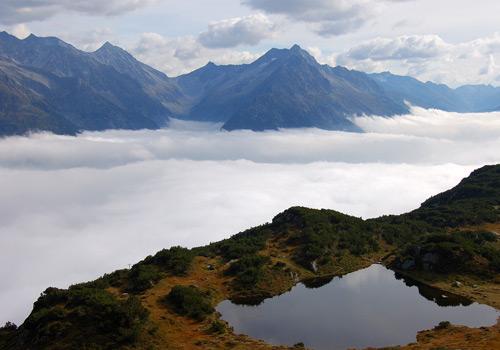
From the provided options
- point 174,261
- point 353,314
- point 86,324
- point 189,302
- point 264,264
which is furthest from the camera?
point 264,264

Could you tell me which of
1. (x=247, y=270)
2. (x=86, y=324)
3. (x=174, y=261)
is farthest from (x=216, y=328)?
(x=174, y=261)

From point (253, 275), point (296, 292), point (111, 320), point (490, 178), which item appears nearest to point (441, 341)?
point (296, 292)

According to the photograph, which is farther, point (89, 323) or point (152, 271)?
point (152, 271)

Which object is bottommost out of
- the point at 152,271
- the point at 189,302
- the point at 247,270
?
the point at 189,302

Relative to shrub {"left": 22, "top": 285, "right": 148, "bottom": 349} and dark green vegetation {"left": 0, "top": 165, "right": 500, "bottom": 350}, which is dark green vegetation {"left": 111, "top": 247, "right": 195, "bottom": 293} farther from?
shrub {"left": 22, "top": 285, "right": 148, "bottom": 349}

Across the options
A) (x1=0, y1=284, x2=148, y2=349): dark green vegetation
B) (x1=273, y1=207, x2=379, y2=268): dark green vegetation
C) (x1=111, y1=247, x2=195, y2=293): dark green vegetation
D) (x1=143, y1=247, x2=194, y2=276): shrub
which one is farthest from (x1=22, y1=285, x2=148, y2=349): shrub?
(x1=273, y1=207, x2=379, y2=268): dark green vegetation

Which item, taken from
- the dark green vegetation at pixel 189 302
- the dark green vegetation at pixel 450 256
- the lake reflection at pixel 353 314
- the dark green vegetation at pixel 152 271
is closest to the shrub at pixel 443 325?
the lake reflection at pixel 353 314

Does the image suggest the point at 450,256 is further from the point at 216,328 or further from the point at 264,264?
the point at 216,328

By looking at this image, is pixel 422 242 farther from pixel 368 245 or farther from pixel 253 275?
pixel 253 275
